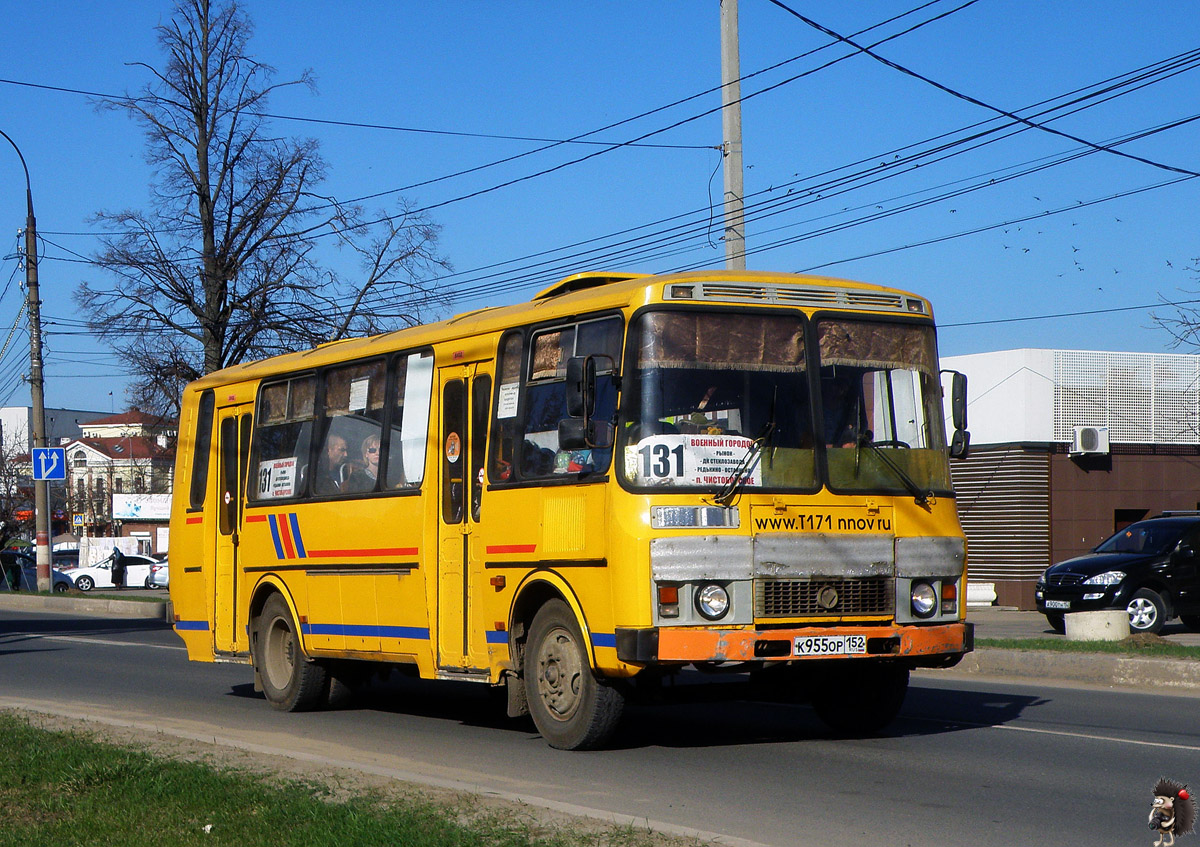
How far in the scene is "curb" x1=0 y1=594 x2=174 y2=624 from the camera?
33.4 metres

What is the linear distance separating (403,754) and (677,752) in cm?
184

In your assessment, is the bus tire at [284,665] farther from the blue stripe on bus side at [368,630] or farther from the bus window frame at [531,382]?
the bus window frame at [531,382]

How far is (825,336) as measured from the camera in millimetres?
10031

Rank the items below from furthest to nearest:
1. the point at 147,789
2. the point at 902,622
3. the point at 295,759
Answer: the point at 902,622 < the point at 295,759 < the point at 147,789

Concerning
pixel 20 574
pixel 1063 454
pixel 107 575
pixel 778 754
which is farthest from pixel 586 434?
pixel 107 575

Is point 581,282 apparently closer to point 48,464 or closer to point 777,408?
point 777,408

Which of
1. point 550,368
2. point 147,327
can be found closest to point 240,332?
point 147,327

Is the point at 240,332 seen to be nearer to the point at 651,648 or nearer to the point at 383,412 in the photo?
the point at 383,412

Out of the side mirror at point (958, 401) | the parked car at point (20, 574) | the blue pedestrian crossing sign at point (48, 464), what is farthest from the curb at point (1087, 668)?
the parked car at point (20, 574)

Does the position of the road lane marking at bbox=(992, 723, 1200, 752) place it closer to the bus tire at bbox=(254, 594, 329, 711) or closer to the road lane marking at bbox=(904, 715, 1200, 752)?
the road lane marking at bbox=(904, 715, 1200, 752)

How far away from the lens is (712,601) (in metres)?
9.24

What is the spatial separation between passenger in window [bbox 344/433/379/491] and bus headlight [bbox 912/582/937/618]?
4590 millimetres

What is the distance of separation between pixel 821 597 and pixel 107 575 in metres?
56.4

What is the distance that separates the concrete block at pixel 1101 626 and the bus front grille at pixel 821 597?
388 inches
